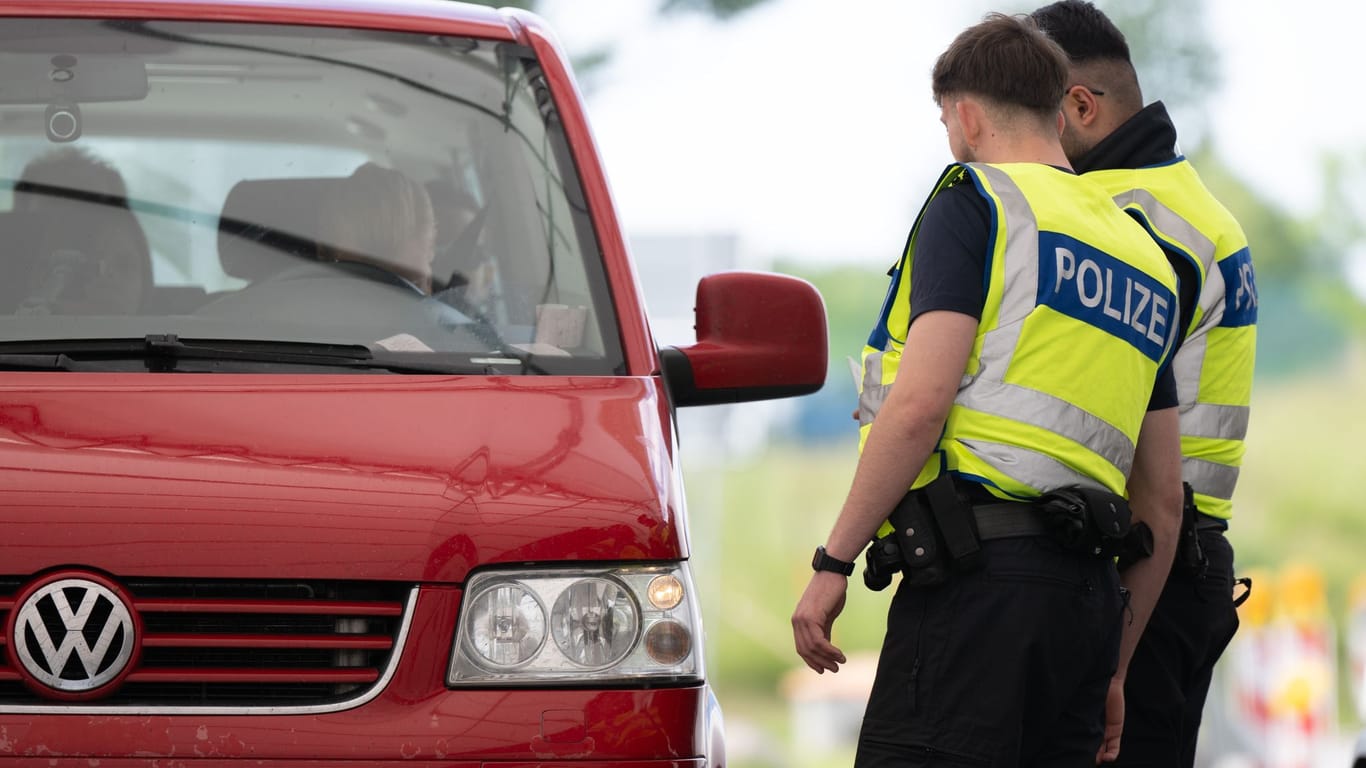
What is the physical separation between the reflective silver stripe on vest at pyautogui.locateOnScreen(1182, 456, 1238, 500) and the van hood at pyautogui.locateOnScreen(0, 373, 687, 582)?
4.71ft

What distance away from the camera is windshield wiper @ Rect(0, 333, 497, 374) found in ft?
9.11

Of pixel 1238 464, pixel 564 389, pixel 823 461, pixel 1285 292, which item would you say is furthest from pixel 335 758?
pixel 1285 292

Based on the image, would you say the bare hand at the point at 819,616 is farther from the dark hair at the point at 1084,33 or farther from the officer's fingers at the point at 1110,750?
the dark hair at the point at 1084,33

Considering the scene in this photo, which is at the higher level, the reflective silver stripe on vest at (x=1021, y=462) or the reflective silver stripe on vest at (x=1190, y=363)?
the reflective silver stripe on vest at (x=1190, y=363)

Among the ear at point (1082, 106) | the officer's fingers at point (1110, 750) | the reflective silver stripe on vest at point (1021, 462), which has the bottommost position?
the officer's fingers at point (1110, 750)

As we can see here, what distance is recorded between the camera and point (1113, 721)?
11.0ft

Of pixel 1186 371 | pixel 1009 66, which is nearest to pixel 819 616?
pixel 1009 66

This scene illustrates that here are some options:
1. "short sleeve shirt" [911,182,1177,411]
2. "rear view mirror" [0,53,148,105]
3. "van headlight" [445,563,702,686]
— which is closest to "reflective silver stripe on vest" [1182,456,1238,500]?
"short sleeve shirt" [911,182,1177,411]

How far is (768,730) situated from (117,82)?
25.7 ft

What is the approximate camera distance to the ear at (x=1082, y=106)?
12.5 ft

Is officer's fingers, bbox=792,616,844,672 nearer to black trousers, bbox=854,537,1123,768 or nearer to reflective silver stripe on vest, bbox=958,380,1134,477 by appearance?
black trousers, bbox=854,537,1123,768

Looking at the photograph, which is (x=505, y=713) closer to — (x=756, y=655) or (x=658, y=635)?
(x=658, y=635)

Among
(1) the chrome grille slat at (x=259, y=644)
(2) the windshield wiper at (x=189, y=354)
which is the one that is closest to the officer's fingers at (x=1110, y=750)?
(2) the windshield wiper at (x=189, y=354)

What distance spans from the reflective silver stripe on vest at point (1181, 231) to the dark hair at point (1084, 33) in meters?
0.40
